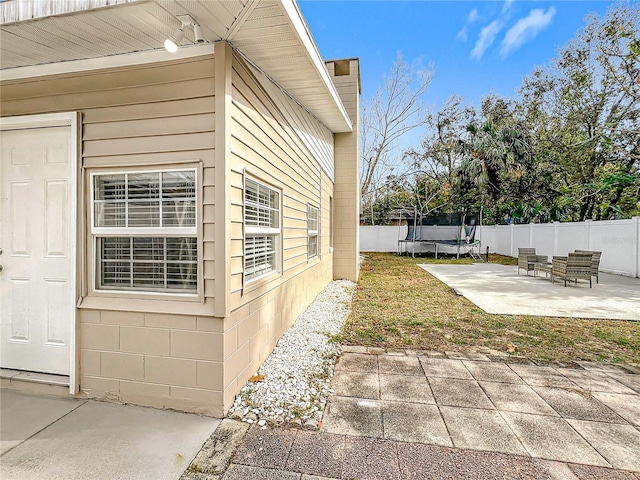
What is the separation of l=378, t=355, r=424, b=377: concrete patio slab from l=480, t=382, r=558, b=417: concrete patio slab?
586mm

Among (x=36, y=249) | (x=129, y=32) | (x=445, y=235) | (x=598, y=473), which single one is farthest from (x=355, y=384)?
(x=445, y=235)

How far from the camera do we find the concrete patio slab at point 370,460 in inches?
69.1

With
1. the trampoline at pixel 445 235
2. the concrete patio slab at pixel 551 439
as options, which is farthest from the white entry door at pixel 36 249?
the trampoline at pixel 445 235

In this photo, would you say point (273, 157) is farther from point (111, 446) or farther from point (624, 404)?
point (624, 404)

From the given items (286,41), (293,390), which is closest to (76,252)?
(293,390)

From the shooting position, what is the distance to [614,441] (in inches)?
80.7

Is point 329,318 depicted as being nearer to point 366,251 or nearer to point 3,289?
point 3,289

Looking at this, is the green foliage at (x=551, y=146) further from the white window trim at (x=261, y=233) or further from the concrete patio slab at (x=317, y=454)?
the concrete patio slab at (x=317, y=454)

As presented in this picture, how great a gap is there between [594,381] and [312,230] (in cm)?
427

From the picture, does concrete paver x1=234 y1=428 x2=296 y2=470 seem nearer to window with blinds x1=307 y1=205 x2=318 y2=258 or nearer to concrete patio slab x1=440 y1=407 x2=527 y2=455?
concrete patio slab x1=440 y1=407 x2=527 y2=455

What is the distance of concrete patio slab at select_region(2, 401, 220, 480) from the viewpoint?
176 centimetres

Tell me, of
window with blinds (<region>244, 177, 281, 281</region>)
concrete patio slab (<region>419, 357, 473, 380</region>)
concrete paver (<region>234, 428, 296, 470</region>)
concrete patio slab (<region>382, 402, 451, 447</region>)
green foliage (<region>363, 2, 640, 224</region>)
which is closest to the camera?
concrete paver (<region>234, 428, 296, 470</region>)

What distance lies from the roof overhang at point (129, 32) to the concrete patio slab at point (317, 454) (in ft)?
8.84

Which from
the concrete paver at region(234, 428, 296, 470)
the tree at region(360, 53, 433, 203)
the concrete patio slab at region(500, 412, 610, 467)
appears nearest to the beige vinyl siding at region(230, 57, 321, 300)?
the concrete paver at region(234, 428, 296, 470)
